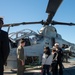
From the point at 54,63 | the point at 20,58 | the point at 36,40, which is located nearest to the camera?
the point at 20,58

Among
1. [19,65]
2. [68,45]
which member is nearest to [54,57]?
[19,65]

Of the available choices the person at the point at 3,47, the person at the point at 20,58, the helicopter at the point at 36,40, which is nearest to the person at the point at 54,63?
the person at the point at 20,58

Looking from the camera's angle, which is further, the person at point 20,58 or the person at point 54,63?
the person at point 54,63

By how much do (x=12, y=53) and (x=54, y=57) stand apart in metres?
4.15

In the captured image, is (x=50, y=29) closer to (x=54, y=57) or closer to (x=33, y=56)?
(x=33, y=56)

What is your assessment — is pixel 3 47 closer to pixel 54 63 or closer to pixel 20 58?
pixel 20 58

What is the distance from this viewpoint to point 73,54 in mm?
17219

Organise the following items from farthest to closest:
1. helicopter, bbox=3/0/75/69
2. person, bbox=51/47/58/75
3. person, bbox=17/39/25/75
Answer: helicopter, bbox=3/0/75/69 → person, bbox=51/47/58/75 → person, bbox=17/39/25/75

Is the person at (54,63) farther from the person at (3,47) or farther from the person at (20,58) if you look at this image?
the person at (3,47)

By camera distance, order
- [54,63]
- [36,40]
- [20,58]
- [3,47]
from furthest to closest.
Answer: [36,40]
[54,63]
[20,58]
[3,47]

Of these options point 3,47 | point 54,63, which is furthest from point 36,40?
point 3,47

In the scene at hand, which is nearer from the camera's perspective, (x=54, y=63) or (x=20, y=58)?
(x=20, y=58)

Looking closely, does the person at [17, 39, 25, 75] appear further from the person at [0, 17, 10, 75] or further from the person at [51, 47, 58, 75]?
the person at [0, 17, 10, 75]

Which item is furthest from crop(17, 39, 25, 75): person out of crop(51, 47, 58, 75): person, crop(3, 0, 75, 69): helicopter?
crop(3, 0, 75, 69): helicopter
